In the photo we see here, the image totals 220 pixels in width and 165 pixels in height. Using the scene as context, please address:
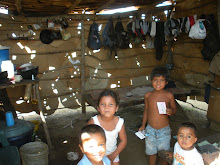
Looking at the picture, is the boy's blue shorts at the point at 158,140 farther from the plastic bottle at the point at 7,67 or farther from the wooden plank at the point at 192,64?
the wooden plank at the point at 192,64

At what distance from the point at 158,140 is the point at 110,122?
A: 2.89 ft

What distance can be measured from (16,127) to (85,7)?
342 centimetres

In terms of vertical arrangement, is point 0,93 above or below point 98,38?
below

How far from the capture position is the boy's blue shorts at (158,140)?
289 cm

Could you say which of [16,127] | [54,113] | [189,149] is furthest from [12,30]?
[189,149]

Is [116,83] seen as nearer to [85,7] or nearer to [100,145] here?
[85,7]

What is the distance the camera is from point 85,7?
5355 mm

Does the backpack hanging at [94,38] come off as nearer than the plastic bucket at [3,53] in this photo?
No

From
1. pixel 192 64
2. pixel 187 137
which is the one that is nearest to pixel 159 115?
pixel 187 137

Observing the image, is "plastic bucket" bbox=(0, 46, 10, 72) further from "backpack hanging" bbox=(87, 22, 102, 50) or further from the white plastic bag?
the white plastic bag

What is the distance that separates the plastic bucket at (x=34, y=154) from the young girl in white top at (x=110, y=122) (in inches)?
41.7

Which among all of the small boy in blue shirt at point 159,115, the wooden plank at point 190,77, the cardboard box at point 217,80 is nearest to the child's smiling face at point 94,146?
the small boy in blue shirt at point 159,115

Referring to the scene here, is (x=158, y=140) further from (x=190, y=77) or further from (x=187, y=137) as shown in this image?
(x=190, y=77)

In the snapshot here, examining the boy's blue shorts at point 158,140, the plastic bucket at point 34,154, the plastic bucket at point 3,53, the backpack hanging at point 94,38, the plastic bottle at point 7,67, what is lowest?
the plastic bucket at point 34,154
